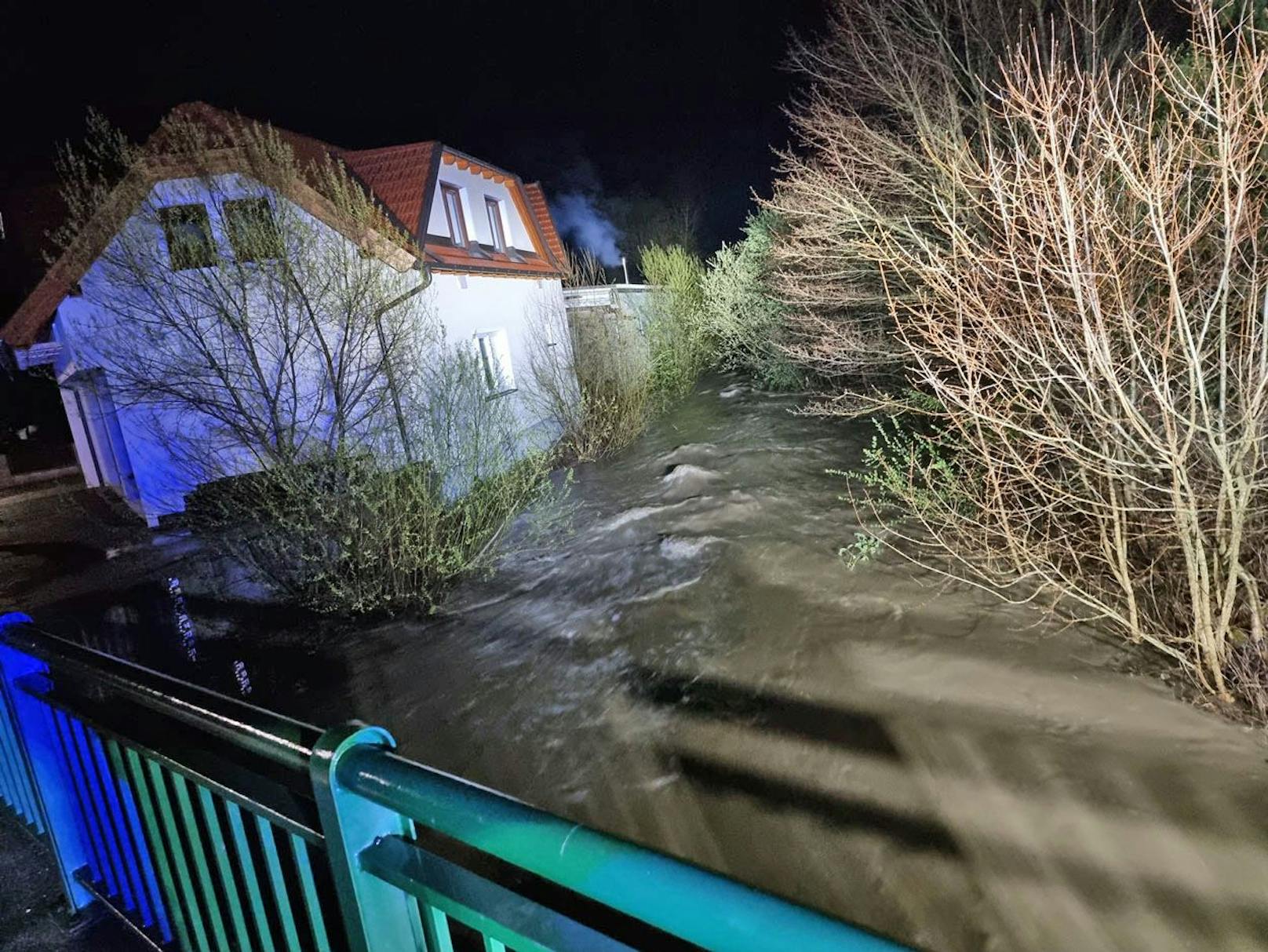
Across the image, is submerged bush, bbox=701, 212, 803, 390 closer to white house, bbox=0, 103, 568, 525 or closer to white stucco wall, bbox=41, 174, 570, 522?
white house, bbox=0, 103, 568, 525

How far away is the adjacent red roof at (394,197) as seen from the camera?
10672mm

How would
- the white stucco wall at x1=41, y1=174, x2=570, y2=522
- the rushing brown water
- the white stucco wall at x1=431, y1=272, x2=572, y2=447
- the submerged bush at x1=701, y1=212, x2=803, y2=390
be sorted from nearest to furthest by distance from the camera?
the rushing brown water, the white stucco wall at x1=41, y1=174, x2=570, y2=522, the white stucco wall at x1=431, y1=272, x2=572, y2=447, the submerged bush at x1=701, y1=212, x2=803, y2=390

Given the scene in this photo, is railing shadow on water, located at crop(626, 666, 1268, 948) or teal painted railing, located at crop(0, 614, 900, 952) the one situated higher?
teal painted railing, located at crop(0, 614, 900, 952)

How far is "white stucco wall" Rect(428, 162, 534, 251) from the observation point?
1350 centimetres

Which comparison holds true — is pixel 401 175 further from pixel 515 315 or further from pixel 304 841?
pixel 304 841

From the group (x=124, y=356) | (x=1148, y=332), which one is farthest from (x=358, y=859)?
(x=124, y=356)

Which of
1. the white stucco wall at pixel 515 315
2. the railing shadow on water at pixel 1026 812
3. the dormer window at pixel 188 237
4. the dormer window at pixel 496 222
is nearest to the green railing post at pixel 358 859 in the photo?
the railing shadow on water at pixel 1026 812

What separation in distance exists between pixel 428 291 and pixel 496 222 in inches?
220

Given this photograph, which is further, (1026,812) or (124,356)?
(124,356)

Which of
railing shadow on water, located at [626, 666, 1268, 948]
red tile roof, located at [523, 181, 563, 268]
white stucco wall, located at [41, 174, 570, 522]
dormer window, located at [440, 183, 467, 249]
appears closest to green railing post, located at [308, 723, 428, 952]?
railing shadow on water, located at [626, 666, 1268, 948]

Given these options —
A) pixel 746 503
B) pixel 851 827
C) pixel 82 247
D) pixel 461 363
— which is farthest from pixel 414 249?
pixel 851 827

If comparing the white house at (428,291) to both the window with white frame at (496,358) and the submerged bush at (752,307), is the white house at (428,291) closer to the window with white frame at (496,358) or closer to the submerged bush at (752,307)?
the window with white frame at (496,358)

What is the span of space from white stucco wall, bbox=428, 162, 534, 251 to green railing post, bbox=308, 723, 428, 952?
1294 cm

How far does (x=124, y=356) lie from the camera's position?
9.52 meters
